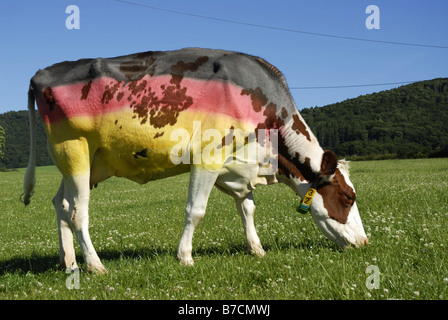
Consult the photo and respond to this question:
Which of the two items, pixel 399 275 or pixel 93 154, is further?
pixel 93 154

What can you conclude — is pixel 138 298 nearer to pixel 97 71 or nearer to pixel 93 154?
pixel 93 154

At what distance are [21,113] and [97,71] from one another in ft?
707

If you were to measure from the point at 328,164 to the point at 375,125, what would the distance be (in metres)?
137

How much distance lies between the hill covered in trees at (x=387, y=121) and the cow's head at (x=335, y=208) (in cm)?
8998

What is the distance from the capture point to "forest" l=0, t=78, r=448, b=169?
377ft

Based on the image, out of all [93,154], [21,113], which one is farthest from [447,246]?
[21,113]

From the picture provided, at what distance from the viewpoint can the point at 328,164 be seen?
620cm

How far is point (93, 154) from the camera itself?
6031 millimetres

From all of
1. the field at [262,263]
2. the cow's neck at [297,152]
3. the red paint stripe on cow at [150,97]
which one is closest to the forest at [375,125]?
the field at [262,263]

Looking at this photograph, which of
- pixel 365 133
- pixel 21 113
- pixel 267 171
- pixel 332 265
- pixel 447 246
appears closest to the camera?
pixel 332 265

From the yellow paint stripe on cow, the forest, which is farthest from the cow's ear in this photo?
the forest

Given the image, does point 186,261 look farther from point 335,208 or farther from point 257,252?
point 335,208

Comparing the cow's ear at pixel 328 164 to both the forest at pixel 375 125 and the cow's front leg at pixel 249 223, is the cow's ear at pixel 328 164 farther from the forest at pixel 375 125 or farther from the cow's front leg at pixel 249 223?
the forest at pixel 375 125

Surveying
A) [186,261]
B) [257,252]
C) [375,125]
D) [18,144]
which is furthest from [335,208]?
[18,144]
